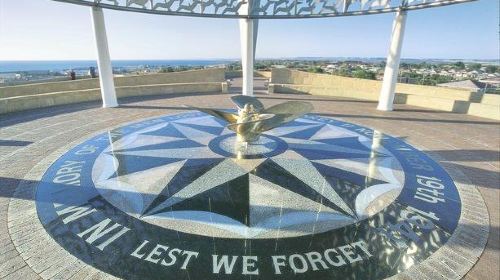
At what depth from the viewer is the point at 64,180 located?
23.6 feet

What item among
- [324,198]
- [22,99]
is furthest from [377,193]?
[22,99]

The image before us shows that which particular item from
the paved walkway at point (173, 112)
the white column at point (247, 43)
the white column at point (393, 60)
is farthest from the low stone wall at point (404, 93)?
the white column at point (247, 43)

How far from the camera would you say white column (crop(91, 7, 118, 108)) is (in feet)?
46.8

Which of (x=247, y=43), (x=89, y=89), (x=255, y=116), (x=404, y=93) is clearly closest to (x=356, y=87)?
(x=404, y=93)

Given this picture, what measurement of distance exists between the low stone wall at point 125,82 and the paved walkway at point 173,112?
4.13 metres

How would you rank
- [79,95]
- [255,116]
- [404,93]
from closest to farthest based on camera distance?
[255,116] < [79,95] < [404,93]

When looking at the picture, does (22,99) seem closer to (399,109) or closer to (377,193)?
(377,193)

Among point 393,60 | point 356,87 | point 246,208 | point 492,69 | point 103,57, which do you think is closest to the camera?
point 246,208

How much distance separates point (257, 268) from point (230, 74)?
32.4m

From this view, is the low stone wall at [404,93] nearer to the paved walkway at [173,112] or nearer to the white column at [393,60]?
the paved walkway at [173,112]

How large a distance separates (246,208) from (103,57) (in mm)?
13163

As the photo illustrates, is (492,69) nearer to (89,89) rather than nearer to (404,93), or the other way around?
(404,93)

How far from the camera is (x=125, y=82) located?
22.2 metres

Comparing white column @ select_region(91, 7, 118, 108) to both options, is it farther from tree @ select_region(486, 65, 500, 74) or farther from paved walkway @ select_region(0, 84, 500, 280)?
tree @ select_region(486, 65, 500, 74)
